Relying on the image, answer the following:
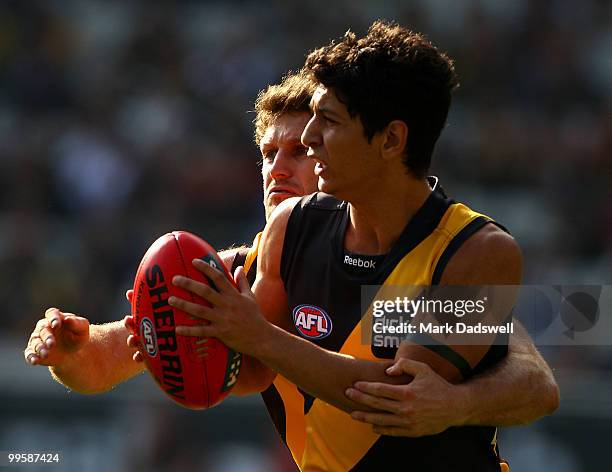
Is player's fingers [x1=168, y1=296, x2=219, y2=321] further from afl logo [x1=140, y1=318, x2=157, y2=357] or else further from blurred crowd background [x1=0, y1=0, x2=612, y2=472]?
blurred crowd background [x1=0, y1=0, x2=612, y2=472]

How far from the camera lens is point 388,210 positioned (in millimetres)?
4203

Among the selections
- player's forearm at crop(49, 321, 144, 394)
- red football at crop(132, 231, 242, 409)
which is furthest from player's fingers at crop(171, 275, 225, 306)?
player's forearm at crop(49, 321, 144, 394)

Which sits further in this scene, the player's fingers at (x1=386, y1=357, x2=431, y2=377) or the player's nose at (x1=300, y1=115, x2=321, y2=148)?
the player's nose at (x1=300, y1=115, x2=321, y2=148)

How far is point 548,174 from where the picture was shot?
419 inches

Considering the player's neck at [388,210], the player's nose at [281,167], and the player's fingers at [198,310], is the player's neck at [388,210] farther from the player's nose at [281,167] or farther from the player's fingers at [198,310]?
the player's nose at [281,167]

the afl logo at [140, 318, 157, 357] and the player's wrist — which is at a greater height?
the afl logo at [140, 318, 157, 357]

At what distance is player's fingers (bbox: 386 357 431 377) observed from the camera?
3740mm

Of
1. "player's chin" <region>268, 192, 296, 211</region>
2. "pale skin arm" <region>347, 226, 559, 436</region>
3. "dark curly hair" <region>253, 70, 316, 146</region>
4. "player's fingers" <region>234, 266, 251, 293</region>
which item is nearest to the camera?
"pale skin arm" <region>347, 226, 559, 436</region>

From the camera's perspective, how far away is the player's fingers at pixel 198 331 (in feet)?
11.8

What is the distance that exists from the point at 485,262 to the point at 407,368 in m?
0.50

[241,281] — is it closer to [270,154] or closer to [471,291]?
[471,291]

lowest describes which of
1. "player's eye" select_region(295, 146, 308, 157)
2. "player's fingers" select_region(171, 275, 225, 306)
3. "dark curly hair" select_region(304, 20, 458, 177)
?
"player's eye" select_region(295, 146, 308, 157)

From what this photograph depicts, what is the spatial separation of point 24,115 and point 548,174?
533 cm

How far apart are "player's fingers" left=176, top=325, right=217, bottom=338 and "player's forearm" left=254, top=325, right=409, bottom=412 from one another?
165 mm
